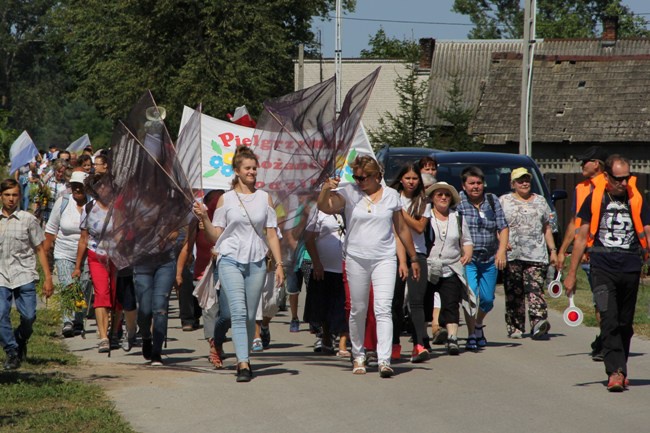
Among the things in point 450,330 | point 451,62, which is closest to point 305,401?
point 450,330

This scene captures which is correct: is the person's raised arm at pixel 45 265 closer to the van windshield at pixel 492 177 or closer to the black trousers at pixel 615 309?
the black trousers at pixel 615 309

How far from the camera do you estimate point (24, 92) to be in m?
113

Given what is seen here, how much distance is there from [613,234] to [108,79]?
147 ft

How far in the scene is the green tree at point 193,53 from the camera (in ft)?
163

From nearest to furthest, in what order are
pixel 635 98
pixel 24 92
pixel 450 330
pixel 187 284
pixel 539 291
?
1. pixel 450 330
2. pixel 539 291
3. pixel 187 284
4. pixel 635 98
5. pixel 24 92

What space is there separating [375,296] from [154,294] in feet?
6.39

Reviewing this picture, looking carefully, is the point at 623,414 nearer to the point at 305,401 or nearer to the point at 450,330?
the point at 305,401

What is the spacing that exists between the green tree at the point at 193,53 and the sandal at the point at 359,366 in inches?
1535

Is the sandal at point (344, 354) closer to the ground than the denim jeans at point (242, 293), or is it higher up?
closer to the ground

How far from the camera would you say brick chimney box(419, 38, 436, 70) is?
68188mm

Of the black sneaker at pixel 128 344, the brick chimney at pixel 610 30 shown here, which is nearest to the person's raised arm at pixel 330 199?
the black sneaker at pixel 128 344

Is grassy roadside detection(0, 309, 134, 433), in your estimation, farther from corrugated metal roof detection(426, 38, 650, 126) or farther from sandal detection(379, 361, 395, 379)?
corrugated metal roof detection(426, 38, 650, 126)

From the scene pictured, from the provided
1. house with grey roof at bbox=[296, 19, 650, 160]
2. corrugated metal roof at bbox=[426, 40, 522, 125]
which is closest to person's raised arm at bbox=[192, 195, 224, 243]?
house with grey roof at bbox=[296, 19, 650, 160]

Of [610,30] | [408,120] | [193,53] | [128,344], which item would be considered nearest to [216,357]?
[128,344]
